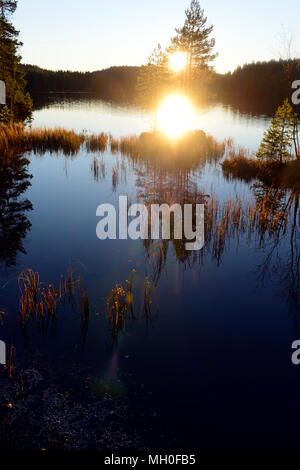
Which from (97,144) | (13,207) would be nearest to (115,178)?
(13,207)

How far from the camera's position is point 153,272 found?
348 inches

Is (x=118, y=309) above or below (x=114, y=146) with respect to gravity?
below

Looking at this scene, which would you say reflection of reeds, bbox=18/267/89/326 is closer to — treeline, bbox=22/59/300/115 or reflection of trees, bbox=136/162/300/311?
reflection of trees, bbox=136/162/300/311

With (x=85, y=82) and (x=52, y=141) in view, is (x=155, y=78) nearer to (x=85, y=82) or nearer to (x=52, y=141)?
(x=52, y=141)

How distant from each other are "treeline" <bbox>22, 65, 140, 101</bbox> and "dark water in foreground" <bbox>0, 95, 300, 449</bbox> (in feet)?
416

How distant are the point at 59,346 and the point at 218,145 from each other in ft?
77.8

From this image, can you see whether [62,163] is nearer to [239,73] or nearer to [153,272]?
[153,272]

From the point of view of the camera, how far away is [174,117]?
4378 centimetres

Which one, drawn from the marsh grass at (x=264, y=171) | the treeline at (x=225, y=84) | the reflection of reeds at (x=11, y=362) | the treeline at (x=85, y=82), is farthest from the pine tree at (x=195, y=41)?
the treeline at (x=85, y=82)

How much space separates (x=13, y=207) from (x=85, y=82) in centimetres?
15415

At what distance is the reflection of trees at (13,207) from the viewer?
1012 centimetres

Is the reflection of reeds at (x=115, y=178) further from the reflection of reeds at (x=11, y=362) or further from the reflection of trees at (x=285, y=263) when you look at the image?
the reflection of reeds at (x=11, y=362)

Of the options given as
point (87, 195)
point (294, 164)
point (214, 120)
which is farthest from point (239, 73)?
point (87, 195)

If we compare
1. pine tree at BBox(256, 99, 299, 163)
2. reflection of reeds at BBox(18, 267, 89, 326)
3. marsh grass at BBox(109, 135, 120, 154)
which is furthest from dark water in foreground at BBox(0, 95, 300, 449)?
marsh grass at BBox(109, 135, 120, 154)
